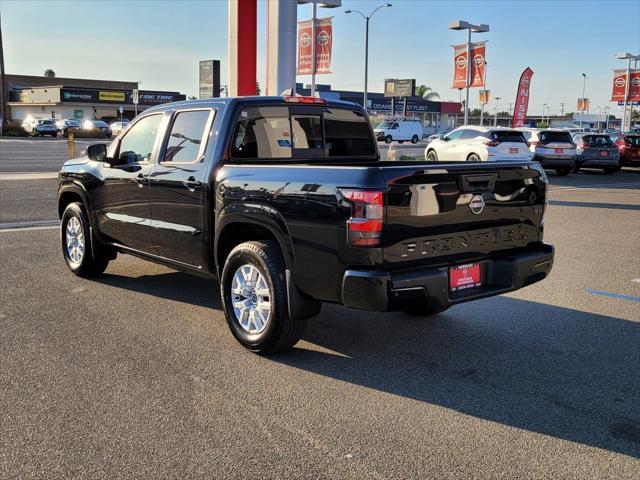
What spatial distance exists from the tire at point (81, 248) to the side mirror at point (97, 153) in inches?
31.7

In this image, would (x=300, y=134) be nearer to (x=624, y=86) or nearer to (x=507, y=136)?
(x=507, y=136)

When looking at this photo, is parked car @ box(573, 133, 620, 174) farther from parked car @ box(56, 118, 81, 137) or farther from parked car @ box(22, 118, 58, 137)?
parked car @ box(22, 118, 58, 137)

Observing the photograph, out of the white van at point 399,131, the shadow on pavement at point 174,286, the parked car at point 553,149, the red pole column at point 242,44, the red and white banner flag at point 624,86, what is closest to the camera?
the shadow on pavement at point 174,286

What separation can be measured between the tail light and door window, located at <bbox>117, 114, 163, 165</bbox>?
2.74m

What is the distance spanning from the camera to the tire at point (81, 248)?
6.91m

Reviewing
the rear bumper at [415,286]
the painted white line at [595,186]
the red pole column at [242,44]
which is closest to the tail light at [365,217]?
the rear bumper at [415,286]

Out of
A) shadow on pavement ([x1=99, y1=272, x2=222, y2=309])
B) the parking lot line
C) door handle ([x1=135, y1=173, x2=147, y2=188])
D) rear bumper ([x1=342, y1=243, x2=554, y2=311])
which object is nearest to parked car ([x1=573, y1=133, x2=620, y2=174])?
the parking lot line

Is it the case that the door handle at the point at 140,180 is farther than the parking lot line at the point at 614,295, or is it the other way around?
the parking lot line at the point at 614,295

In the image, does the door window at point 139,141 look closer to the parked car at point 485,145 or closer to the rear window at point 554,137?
the parked car at point 485,145

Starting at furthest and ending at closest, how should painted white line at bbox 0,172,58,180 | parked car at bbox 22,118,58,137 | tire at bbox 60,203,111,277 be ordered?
parked car at bbox 22,118,58,137
painted white line at bbox 0,172,58,180
tire at bbox 60,203,111,277

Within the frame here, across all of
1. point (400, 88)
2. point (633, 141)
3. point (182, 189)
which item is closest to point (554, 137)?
point (633, 141)

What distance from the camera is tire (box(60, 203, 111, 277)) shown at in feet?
22.7

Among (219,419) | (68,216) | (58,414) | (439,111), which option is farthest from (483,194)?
(439,111)

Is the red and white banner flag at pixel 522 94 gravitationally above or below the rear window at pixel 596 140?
above
